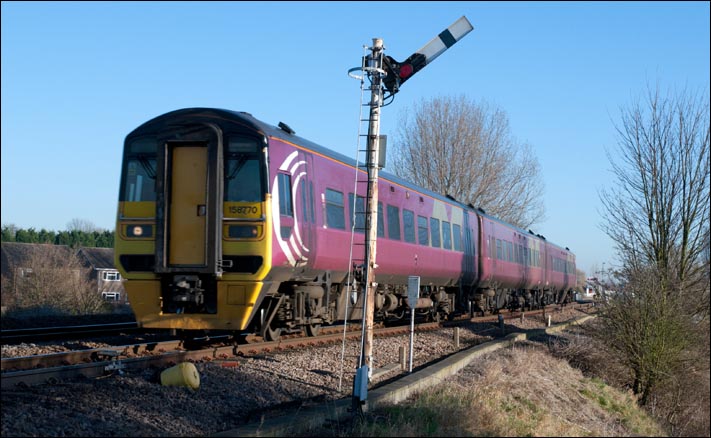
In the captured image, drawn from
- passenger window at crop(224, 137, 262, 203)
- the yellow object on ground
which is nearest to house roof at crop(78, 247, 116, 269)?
passenger window at crop(224, 137, 262, 203)

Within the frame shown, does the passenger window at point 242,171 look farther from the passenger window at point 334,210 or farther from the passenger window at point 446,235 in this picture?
the passenger window at point 446,235

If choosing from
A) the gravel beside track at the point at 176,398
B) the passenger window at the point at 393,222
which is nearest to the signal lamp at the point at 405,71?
the gravel beside track at the point at 176,398

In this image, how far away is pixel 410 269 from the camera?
16906 millimetres

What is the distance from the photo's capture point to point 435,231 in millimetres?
19078

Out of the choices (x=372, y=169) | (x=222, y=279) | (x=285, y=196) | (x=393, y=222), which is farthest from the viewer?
(x=393, y=222)

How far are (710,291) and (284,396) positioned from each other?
683 centimetres

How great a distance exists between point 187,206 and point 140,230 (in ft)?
2.52

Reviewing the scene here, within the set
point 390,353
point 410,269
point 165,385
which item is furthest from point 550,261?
point 165,385

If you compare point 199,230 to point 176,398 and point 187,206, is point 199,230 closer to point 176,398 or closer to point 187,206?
point 187,206

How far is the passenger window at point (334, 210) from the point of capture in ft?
43.2

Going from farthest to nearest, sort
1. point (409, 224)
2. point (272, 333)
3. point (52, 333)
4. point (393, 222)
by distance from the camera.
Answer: point (409, 224)
point (393, 222)
point (52, 333)
point (272, 333)

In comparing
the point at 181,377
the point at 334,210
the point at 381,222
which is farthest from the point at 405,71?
the point at 381,222

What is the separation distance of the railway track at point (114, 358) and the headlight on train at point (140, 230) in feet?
4.93

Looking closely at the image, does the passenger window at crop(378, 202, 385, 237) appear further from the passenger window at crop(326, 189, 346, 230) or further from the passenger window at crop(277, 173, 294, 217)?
the passenger window at crop(277, 173, 294, 217)
